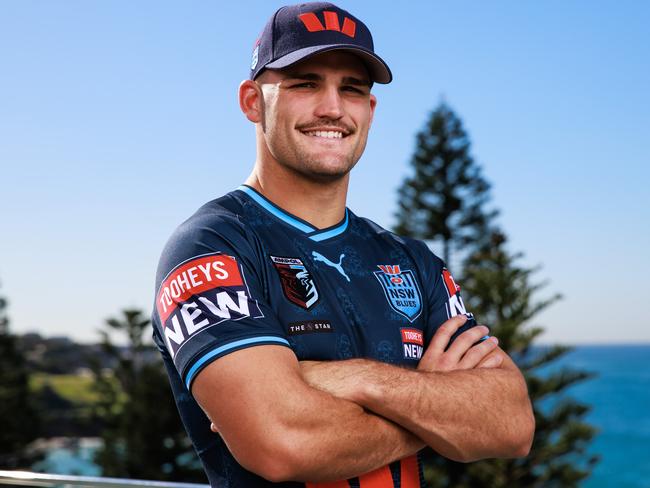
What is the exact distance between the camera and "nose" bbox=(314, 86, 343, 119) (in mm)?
1856

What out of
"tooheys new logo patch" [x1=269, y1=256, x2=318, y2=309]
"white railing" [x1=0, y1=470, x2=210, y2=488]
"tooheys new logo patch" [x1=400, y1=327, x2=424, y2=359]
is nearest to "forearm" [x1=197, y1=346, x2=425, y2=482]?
"tooheys new logo patch" [x1=269, y1=256, x2=318, y2=309]

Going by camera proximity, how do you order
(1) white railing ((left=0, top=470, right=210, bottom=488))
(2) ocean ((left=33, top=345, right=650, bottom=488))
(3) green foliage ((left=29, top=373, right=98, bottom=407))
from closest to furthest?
(1) white railing ((left=0, top=470, right=210, bottom=488)) → (2) ocean ((left=33, top=345, right=650, bottom=488)) → (3) green foliage ((left=29, top=373, right=98, bottom=407))

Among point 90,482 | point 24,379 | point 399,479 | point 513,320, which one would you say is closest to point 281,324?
point 399,479

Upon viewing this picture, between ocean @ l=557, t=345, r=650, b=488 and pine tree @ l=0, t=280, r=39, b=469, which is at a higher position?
pine tree @ l=0, t=280, r=39, b=469

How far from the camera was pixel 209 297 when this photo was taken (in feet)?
5.32

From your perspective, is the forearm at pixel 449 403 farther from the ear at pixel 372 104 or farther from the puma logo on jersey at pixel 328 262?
the ear at pixel 372 104

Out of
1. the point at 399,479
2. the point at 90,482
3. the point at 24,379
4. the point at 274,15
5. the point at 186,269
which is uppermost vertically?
the point at 274,15

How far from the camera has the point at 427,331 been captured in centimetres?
203

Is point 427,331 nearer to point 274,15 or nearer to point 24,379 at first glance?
point 274,15

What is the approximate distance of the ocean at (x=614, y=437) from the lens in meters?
50.7

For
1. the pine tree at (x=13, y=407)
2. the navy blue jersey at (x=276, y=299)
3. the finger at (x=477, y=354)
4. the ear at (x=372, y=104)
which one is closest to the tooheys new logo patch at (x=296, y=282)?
the navy blue jersey at (x=276, y=299)

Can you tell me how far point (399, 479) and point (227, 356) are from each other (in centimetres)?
54

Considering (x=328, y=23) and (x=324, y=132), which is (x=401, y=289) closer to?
(x=324, y=132)

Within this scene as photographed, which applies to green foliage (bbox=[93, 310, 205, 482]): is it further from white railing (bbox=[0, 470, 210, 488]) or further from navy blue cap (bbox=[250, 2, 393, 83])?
navy blue cap (bbox=[250, 2, 393, 83])
